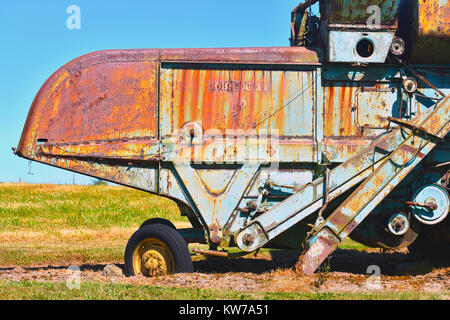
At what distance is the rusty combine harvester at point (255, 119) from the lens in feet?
29.0

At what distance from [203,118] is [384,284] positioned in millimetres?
3407

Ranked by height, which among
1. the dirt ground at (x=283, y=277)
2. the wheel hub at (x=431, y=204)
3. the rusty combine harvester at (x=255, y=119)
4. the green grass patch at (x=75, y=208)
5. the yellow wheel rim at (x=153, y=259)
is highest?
the rusty combine harvester at (x=255, y=119)

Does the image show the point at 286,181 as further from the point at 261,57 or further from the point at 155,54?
the point at 155,54

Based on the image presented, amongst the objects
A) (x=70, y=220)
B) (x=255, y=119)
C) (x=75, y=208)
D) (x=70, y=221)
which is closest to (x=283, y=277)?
(x=255, y=119)

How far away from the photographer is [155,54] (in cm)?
909

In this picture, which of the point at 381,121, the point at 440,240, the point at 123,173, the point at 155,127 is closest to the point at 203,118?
the point at 155,127

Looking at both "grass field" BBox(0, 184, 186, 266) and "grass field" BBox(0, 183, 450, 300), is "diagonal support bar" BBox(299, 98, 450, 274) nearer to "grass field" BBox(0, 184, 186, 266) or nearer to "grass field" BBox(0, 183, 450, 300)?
"grass field" BBox(0, 183, 450, 300)

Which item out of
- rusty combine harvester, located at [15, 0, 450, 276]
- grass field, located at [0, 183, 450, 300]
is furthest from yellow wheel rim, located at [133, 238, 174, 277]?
grass field, located at [0, 183, 450, 300]

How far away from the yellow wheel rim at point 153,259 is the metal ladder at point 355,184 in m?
1.02

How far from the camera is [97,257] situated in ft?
40.3

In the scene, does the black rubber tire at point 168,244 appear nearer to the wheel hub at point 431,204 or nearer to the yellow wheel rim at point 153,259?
the yellow wheel rim at point 153,259

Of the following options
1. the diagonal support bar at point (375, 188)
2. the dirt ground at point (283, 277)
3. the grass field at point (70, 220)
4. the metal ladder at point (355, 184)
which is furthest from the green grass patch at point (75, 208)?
the diagonal support bar at point (375, 188)

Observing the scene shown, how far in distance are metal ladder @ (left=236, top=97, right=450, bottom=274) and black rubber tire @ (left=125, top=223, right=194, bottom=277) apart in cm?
76

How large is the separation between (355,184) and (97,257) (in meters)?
5.95
